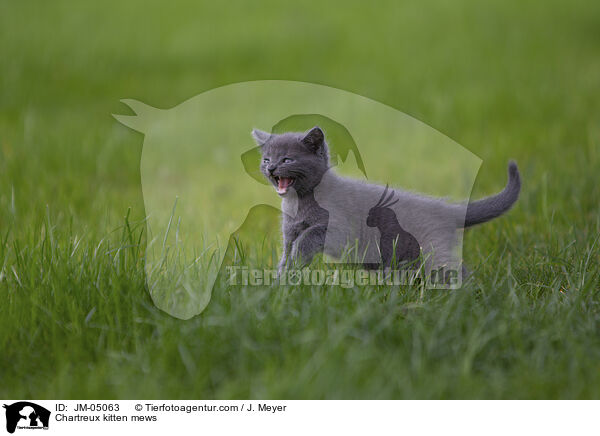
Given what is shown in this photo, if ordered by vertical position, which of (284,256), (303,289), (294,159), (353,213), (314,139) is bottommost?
(303,289)

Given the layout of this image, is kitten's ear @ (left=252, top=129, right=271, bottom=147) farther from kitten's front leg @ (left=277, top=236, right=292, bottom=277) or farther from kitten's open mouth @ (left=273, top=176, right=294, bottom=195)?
kitten's front leg @ (left=277, top=236, right=292, bottom=277)

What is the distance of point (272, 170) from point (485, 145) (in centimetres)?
376

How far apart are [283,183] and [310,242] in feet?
1.19

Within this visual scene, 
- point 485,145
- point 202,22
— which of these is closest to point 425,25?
point 202,22

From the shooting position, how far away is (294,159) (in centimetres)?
326

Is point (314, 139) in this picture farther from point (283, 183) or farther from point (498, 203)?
point (498, 203)

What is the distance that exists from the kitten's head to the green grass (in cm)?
68

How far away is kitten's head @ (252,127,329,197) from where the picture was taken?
324 cm

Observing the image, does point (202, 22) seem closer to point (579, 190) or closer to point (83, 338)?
point (579, 190)

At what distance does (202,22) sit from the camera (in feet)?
34.6

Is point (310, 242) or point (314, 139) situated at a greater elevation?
point (314, 139)
